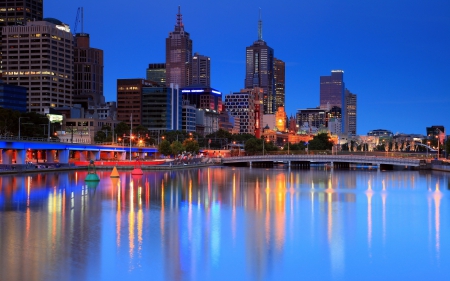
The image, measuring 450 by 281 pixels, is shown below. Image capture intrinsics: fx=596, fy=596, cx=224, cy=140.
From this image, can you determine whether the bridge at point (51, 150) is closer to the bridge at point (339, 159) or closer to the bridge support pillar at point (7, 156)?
the bridge support pillar at point (7, 156)

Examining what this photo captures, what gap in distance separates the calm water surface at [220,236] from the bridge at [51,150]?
43.2 m

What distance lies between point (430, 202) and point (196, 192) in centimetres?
2449

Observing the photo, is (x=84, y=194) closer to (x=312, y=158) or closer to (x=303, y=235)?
(x=303, y=235)

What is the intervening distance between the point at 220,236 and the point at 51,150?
99.2 m

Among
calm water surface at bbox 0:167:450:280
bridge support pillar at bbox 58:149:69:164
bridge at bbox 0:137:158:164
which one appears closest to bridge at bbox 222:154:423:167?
bridge at bbox 0:137:158:164

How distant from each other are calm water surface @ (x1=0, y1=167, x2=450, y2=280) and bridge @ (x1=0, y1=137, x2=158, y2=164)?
4316 cm

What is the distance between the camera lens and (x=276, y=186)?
76.5m

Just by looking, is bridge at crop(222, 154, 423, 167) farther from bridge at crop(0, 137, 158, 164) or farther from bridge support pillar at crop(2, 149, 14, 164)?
bridge support pillar at crop(2, 149, 14, 164)

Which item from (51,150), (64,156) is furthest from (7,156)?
(51,150)

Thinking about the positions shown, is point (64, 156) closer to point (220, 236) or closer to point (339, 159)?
point (339, 159)

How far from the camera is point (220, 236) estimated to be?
120ft

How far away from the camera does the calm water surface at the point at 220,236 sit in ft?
92.1

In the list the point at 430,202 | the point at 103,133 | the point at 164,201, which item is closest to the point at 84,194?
the point at 164,201

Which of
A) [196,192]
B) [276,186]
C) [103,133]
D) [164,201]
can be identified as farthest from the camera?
[103,133]
